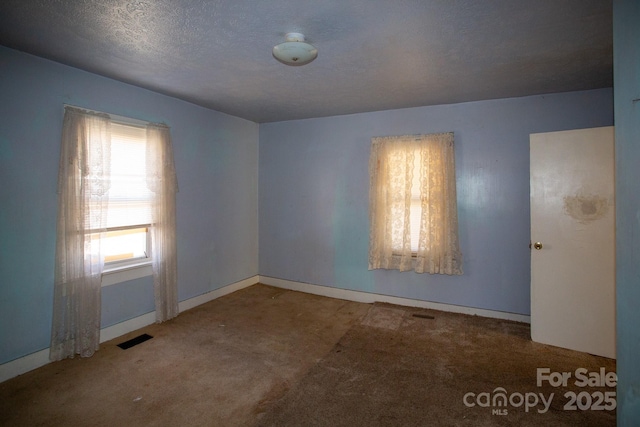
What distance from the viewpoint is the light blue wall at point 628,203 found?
44.8 inches

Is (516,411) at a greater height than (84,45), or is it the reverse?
(84,45)

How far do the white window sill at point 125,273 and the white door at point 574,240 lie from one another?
4032 mm

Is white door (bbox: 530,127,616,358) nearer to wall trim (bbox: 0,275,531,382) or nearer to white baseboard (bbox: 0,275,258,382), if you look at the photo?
wall trim (bbox: 0,275,531,382)

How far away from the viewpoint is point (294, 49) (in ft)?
7.07

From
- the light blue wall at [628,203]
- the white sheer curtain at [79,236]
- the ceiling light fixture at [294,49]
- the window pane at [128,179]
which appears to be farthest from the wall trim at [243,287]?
the ceiling light fixture at [294,49]

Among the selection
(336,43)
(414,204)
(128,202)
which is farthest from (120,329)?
(414,204)

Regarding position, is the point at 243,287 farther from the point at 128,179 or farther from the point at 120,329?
the point at 128,179

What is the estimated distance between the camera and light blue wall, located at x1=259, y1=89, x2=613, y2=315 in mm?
3467

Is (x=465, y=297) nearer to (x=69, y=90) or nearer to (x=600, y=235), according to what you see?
(x=600, y=235)

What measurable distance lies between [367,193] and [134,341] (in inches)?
125

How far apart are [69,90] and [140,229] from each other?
147cm

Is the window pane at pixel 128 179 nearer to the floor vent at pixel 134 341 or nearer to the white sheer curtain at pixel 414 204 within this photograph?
the floor vent at pixel 134 341

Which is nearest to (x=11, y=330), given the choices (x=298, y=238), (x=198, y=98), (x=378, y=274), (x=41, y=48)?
(x=41, y=48)

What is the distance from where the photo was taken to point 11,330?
2.44 metres
